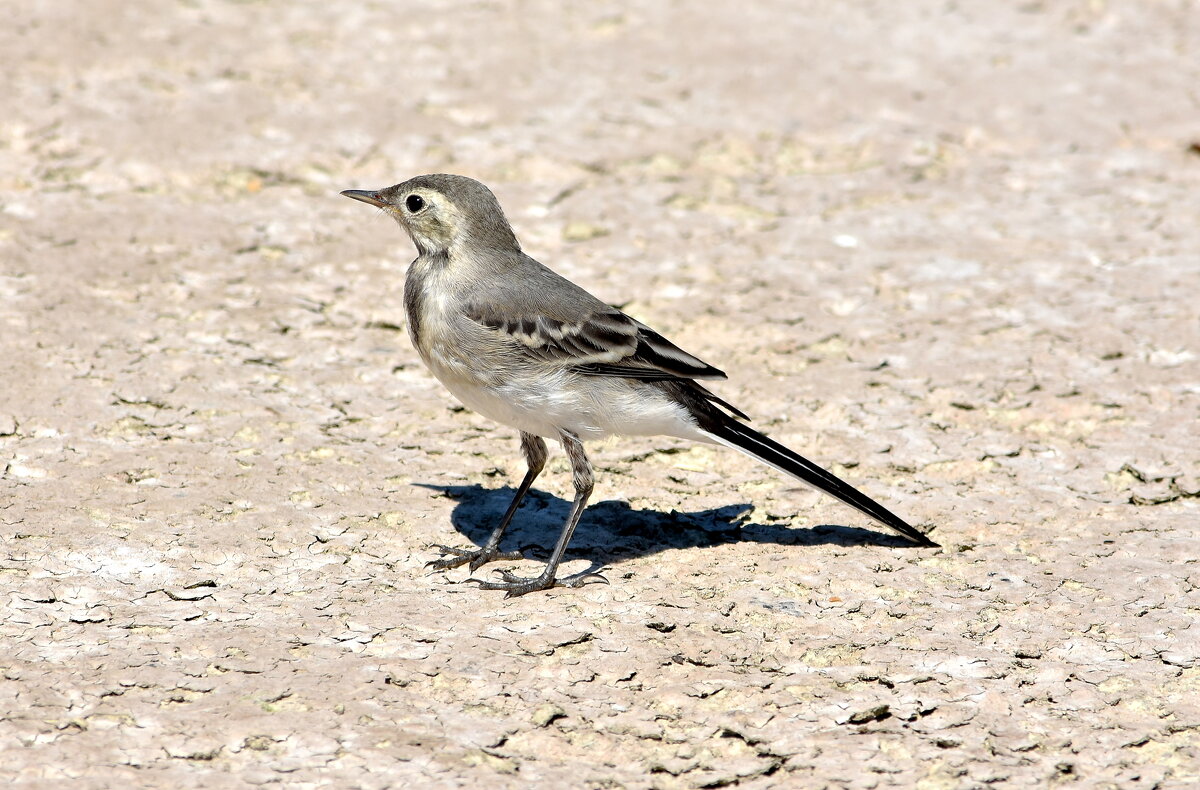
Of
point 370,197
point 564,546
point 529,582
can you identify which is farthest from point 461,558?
point 370,197

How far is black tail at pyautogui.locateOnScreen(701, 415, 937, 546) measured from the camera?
5.49m

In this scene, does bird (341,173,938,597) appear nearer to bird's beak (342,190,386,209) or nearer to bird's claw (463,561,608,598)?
bird's claw (463,561,608,598)

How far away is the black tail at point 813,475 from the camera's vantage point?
5.49m

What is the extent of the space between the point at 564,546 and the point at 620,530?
499 millimetres

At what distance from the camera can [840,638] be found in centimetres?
486

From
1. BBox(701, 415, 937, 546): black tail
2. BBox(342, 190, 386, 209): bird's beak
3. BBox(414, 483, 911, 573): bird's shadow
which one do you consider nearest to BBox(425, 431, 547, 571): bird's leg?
BBox(414, 483, 911, 573): bird's shadow

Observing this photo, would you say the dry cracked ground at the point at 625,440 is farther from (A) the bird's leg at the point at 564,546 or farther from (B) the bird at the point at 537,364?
(B) the bird at the point at 537,364

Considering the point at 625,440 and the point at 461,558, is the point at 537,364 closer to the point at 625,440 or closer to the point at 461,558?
the point at 461,558

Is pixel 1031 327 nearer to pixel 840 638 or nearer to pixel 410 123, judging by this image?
pixel 840 638

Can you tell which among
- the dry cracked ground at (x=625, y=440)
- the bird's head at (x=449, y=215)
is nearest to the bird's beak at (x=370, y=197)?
the bird's head at (x=449, y=215)

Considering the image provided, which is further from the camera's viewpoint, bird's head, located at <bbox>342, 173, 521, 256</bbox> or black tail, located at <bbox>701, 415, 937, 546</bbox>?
bird's head, located at <bbox>342, 173, 521, 256</bbox>

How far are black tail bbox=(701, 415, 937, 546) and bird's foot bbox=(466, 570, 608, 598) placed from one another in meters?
0.90

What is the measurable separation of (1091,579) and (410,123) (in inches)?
239

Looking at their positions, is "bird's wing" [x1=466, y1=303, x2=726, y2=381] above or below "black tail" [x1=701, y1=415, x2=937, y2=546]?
above
